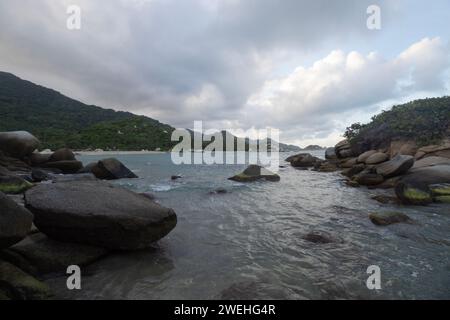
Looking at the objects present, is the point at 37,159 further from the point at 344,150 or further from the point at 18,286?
the point at 344,150

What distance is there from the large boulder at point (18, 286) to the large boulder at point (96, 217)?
1.42m

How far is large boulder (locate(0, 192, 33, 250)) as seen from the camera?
4645mm

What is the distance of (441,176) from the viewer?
1519 cm

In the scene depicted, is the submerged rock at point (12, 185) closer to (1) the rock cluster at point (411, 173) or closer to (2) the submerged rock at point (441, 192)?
(1) the rock cluster at point (411, 173)

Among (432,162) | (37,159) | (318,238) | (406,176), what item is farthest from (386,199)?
(37,159)

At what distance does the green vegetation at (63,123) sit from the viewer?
96.6 meters

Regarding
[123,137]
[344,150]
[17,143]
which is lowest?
[17,143]

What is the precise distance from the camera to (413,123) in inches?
1096

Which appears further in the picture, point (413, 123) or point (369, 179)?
point (413, 123)

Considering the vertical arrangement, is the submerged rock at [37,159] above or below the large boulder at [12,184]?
above

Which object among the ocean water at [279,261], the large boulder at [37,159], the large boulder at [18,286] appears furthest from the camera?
the large boulder at [37,159]

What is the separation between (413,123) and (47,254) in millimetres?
33303

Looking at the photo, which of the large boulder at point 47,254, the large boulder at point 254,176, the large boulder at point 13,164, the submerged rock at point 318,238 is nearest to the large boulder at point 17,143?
the large boulder at point 13,164
